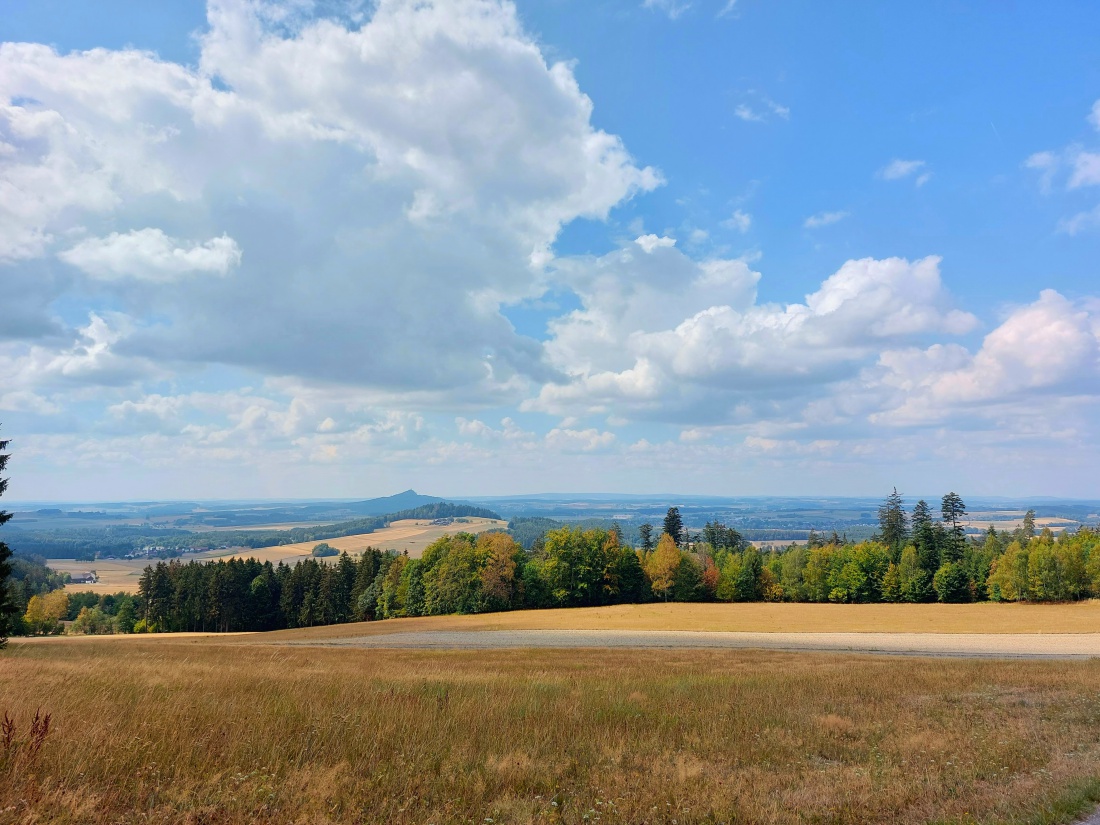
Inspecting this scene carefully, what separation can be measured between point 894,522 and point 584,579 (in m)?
63.2

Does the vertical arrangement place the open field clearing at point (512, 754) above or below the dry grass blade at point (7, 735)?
below

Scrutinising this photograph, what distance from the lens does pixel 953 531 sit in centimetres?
9281

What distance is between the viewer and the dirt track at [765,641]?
3462 cm

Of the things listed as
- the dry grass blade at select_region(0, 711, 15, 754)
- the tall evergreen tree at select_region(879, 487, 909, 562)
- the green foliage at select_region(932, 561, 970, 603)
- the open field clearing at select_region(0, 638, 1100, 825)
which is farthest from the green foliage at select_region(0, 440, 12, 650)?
the tall evergreen tree at select_region(879, 487, 909, 562)

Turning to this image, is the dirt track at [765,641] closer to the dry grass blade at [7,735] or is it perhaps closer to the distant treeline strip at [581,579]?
the dry grass blade at [7,735]

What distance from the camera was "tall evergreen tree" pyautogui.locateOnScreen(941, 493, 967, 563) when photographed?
88.4 metres

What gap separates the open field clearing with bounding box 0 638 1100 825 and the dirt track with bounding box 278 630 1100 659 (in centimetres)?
2449

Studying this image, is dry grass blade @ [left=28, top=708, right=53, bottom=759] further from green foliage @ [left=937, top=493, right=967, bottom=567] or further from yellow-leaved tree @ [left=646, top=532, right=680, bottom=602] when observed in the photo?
green foliage @ [left=937, top=493, right=967, bottom=567]

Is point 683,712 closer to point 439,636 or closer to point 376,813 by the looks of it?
point 376,813

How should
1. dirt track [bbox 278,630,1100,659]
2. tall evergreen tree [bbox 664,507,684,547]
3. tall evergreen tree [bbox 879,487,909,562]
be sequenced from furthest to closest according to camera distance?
tall evergreen tree [bbox 664,507,684,547], tall evergreen tree [bbox 879,487,909,562], dirt track [bbox 278,630,1100,659]

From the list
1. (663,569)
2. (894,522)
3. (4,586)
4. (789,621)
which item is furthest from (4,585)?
(894,522)

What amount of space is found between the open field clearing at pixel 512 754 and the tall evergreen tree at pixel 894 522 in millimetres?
106424

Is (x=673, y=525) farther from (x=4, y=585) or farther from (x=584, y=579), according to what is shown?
(x=4, y=585)

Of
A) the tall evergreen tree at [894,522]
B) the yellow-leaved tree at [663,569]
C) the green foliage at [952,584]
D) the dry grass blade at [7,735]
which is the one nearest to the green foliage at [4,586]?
the dry grass blade at [7,735]
